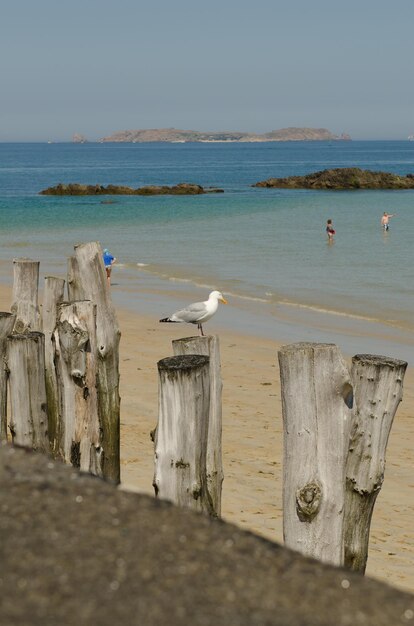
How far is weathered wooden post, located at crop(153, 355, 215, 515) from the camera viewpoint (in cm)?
505

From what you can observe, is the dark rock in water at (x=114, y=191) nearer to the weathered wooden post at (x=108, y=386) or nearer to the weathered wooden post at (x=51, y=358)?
the weathered wooden post at (x=51, y=358)

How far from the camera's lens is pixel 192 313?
44.0ft

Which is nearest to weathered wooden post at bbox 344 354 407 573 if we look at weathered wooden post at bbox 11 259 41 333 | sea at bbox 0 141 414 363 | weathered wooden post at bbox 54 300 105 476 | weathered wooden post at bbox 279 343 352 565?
weathered wooden post at bbox 279 343 352 565

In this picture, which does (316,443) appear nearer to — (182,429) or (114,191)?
(182,429)

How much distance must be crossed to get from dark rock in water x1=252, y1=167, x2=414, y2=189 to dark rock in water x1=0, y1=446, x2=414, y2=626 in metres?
71.1

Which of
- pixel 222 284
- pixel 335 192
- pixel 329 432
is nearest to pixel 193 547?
pixel 329 432

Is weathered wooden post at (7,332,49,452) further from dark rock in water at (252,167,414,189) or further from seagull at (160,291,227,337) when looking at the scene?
dark rock in water at (252,167,414,189)

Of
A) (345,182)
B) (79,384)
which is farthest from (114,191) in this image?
(79,384)

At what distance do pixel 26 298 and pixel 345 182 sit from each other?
2675 inches

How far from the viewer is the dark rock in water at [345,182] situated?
7400 centimetres

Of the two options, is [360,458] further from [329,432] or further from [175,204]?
[175,204]

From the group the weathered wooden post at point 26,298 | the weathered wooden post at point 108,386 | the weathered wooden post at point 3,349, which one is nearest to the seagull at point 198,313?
the weathered wooden post at point 26,298

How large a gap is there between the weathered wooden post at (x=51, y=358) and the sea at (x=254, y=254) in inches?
343

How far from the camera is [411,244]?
35844 millimetres
